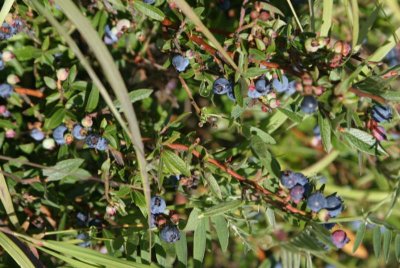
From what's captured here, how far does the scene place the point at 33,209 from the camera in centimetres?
152

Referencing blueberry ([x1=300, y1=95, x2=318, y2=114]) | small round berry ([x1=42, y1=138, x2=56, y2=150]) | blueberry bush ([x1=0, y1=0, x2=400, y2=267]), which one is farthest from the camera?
small round berry ([x1=42, y1=138, x2=56, y2=150])

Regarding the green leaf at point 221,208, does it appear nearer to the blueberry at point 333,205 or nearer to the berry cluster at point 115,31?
the blueberry at point 333,205

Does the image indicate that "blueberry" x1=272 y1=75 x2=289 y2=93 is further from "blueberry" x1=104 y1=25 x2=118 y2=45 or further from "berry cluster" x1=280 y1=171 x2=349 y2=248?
"blueberry" x1=104 y1=25 x2=118 y2=45

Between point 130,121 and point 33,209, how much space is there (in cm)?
63

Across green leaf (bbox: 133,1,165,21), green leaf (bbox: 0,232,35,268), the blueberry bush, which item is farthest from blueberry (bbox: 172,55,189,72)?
green leaf (bbox: 0,232,35,268)

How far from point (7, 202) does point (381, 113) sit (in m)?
0.89

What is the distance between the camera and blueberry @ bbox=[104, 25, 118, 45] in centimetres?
157

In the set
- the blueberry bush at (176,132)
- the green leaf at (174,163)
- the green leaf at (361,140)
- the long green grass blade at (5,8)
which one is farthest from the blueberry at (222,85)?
the long green grass blade at (5,8)

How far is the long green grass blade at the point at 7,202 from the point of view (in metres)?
1.34

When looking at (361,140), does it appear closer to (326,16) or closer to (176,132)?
(326,16)

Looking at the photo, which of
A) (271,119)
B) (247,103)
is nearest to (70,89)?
(247,103)

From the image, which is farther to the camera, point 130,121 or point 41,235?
point 41,235

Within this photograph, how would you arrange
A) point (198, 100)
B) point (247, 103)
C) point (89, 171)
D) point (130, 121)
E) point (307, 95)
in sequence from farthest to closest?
1. point (198, 100)
2. point (89, 171)
3. point (247, 103)
4. point (307, 95)
5. point (130, 121)

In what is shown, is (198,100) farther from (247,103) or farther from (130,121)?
(130,121)
